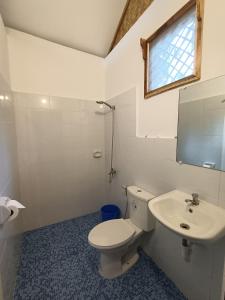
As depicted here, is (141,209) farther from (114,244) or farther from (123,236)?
(114,244)

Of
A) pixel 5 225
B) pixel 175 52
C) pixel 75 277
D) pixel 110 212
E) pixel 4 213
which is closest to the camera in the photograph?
pixel 4 213

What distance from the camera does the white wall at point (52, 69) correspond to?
183 centimetres

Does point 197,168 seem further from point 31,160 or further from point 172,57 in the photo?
point 31,160

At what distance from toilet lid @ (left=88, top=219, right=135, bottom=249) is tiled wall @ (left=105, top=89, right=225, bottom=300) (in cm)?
31

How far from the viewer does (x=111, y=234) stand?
57.4 inches

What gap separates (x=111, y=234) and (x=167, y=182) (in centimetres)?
73

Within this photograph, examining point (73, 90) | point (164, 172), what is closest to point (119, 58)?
point (73, 90)

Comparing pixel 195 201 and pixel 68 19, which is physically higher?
pixel 68 19

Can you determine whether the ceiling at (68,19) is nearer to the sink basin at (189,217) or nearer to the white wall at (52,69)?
the white wall at (52,69)

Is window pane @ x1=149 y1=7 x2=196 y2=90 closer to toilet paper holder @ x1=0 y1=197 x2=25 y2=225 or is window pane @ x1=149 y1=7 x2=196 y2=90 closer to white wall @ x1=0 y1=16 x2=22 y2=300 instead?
white wall @ x1=0 y1=16 x2=22 y2=300

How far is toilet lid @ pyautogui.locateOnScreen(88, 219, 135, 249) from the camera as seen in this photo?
4.40 feet

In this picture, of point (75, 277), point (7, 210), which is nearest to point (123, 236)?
point (75, 277)

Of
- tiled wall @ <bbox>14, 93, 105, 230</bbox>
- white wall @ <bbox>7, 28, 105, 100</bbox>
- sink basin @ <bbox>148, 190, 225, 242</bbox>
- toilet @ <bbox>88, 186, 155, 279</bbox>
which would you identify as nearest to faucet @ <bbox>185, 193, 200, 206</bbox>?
sink basin @ <bbox>148, 190, 225, 242</bbox>

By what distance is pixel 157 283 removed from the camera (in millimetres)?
1362
